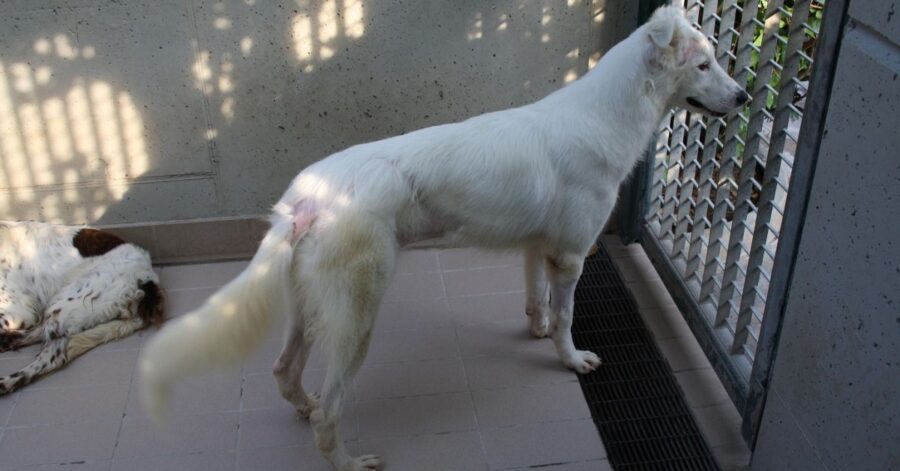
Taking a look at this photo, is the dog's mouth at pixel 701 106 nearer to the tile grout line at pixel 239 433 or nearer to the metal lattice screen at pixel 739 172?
the metal lattice screen at pixel 739 172

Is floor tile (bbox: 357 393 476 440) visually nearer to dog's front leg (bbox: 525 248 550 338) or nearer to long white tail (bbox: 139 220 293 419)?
dog's front leg (bbox: 525 248 550 338)

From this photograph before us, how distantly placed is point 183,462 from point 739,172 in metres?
3.00

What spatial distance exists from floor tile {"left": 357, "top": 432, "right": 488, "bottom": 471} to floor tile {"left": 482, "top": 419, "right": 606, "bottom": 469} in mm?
69

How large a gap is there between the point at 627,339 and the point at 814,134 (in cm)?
176

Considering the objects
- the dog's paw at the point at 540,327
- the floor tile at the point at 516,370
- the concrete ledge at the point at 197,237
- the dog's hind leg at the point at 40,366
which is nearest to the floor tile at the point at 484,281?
the dog's paw at the point at 540,327

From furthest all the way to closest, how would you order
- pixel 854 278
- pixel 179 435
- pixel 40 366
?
pixel 40 366
pixel 179 435
pixel 854 278

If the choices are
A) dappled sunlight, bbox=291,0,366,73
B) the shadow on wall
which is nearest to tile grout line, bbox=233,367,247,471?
the shadow on wall

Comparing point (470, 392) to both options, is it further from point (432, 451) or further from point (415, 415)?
point (432, 451)

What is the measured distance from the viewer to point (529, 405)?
386cm

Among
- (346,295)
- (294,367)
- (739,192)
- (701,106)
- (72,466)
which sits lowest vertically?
(72,466)

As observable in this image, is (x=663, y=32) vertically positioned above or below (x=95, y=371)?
above

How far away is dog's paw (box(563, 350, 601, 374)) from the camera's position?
4.05 meters

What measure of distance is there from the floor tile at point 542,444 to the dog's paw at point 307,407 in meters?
0.78

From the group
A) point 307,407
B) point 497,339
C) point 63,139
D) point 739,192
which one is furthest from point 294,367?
point 63,139
